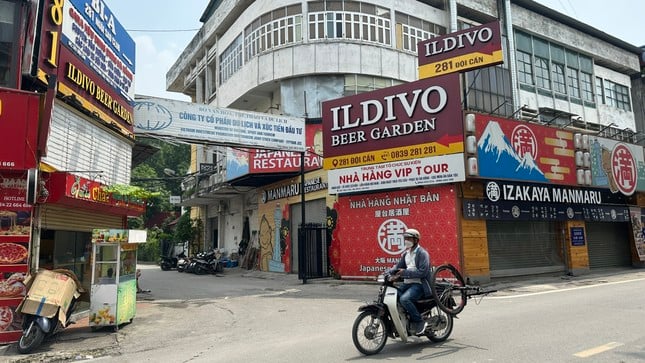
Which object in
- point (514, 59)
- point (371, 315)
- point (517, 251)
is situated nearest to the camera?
point (371, 315)

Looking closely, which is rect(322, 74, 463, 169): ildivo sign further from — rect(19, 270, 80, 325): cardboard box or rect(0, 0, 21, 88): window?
rect(0, 0, 21, 88): window

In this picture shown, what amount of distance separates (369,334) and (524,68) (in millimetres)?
30262

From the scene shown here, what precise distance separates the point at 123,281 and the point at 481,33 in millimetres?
15350

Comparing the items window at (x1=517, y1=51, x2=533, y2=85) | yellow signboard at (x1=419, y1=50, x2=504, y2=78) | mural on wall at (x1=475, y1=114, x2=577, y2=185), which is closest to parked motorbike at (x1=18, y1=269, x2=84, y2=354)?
mural on wall at (x1=475, y1=114, x2=577, y2=185)

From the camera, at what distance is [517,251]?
1703 centimetres

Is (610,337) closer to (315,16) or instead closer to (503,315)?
(503,315)

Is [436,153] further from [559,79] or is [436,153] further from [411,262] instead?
[559,79]

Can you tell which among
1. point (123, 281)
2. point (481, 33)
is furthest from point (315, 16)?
point (123, 281)

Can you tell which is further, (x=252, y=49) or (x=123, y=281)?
(x=252, y=49)

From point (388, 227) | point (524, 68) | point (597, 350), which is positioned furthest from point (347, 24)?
point (597, 350)

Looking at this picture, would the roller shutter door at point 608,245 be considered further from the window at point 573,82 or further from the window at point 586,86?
the window at point 586,86

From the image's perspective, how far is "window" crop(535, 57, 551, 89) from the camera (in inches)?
1273

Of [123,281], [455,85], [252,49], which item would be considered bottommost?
[123,281]

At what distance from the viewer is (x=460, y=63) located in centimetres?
1825
